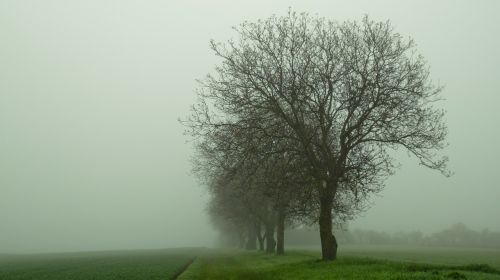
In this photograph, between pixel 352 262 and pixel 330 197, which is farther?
pixel 330 197

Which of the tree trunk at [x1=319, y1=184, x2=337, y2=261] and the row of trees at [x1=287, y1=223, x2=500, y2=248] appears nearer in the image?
the tree trunk at [x1=319, y1=184, x2=337, y2=261]

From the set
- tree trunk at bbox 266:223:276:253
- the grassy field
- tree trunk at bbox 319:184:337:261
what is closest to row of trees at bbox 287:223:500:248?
tree trunk at bbox 266:223:276:253

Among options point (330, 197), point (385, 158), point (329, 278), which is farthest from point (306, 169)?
point (329, 278)

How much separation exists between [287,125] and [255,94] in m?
3.68

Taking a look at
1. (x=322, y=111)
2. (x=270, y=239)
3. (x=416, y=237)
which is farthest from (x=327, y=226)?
(x=416, y=237)

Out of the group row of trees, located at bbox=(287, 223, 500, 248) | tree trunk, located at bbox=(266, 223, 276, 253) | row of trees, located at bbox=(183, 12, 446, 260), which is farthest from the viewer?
row of trees, located at bbox=(287, 223, 500, 248)

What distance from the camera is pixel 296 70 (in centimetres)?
3584

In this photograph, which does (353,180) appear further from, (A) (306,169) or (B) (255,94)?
(B) (255,94)

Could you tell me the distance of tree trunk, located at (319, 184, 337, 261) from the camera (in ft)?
113

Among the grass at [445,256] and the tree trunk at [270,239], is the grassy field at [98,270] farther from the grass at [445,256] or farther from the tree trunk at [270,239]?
the grass at [445,256]

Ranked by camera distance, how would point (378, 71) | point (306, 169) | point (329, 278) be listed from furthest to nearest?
1. point (306, 169)
2. point (378, 71)
3. point (329, 278)

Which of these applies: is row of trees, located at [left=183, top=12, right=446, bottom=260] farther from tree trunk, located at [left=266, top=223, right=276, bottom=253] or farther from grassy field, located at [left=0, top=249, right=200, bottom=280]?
tree trunk, located at [left=266, top=223, right=276, bottom=253]

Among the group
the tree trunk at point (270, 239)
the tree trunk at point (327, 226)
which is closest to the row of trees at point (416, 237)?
the tree trunk at point (270, 239)

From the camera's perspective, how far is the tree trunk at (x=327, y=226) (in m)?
34.3
